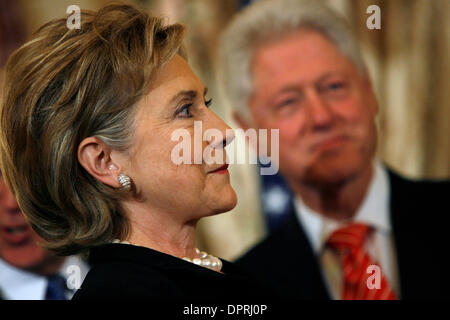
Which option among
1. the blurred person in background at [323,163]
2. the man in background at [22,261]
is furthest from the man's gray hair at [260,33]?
the man in background at [22,261]

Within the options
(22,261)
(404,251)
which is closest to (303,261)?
(404,251)

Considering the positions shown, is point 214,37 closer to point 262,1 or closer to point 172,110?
point 262,1

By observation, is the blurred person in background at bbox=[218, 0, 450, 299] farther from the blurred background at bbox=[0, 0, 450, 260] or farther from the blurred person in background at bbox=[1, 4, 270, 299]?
the blurred person in background at bbox=[1, 4, 270, 299]

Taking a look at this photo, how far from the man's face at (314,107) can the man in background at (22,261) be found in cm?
86

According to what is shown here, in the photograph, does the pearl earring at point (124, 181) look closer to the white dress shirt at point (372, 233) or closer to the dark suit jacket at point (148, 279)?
the dark suit jacket at point (148, 279)

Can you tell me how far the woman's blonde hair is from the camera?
118cm

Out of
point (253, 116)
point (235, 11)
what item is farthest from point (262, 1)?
point (253, 116)

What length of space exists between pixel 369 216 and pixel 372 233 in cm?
6

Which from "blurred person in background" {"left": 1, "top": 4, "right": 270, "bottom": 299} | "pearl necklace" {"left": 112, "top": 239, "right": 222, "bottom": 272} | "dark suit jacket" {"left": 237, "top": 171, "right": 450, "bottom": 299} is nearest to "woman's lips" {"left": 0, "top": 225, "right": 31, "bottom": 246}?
"dark suit jacket" {"left": 237, "top": 171, "right": 450, "bottom": 299}

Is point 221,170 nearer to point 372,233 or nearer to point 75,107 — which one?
point 75,107

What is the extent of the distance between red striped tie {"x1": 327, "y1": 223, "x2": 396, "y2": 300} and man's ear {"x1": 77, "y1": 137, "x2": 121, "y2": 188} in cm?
106

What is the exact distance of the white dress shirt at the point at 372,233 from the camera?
2.04m

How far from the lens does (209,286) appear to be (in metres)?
1.20
